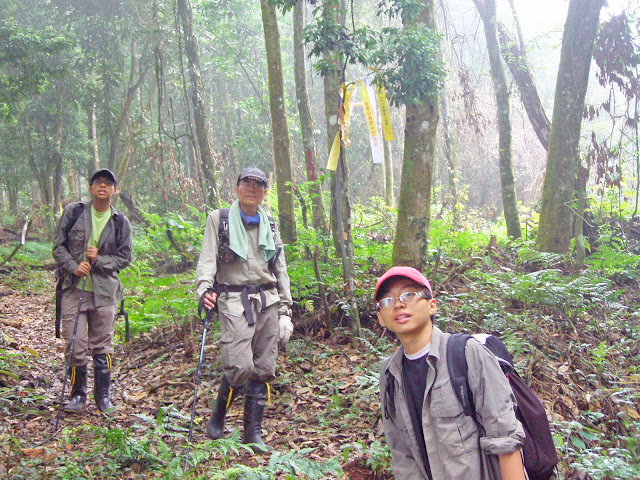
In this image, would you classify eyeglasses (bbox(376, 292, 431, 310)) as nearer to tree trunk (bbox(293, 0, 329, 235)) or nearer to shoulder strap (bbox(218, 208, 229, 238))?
shoulder strap (bbox(218, 208, 229, 238))

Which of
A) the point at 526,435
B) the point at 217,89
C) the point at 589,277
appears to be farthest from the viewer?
the point at 217,89

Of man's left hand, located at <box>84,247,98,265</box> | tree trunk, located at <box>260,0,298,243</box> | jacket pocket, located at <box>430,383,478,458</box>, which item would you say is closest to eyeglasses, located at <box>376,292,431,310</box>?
jacket pocket, located at <box>430,383,478,458</box>

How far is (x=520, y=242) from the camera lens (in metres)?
10.6

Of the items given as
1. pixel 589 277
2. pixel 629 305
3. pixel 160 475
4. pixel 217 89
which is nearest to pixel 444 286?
pixel 589 277

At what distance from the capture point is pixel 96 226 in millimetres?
6074

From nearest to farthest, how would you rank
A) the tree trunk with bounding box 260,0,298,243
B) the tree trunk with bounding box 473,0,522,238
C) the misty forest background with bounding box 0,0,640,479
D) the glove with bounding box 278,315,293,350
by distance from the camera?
the misty forest background with bounding box 0,0,640,479
the glove with bounding box 278,315,293,350
the tree trunk with bounding box 260,0,298,243
the tree trunk with bounding box 473,0,522,238

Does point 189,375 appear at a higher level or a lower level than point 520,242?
lower

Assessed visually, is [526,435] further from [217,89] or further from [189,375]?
[217,89]

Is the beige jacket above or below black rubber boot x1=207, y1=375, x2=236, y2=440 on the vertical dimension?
above

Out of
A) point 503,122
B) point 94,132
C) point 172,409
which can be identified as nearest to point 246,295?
point 172,409

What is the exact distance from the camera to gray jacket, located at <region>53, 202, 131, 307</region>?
19.2 ft

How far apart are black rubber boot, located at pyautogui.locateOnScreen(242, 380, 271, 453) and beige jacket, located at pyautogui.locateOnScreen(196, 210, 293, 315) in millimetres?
682

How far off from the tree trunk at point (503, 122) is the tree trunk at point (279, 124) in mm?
5141

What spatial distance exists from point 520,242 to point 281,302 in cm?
663
